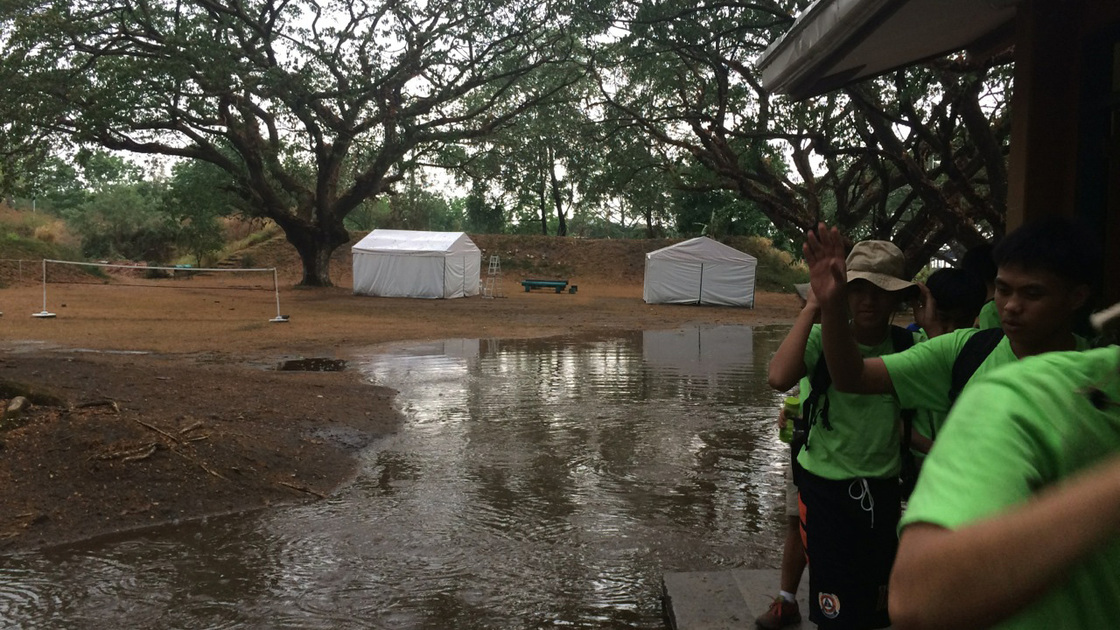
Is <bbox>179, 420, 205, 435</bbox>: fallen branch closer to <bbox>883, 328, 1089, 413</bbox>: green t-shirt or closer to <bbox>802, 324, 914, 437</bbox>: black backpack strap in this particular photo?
<bbox>802, 324, 914, 437</bbox>: black backpack strap

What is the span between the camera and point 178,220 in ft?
149

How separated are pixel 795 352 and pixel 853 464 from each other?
439mm

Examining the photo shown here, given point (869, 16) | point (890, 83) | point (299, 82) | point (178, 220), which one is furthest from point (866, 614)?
point (178, 220)

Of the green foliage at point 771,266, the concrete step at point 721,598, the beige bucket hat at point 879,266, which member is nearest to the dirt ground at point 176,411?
the concrete step at point 721,598

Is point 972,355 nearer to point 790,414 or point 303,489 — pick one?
point 790,414

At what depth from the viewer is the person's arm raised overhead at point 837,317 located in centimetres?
218

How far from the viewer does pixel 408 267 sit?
32.6 meters

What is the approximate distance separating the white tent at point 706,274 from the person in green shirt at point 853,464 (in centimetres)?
2966

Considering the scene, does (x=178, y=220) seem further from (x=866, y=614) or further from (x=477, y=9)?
(x=866, y=614)

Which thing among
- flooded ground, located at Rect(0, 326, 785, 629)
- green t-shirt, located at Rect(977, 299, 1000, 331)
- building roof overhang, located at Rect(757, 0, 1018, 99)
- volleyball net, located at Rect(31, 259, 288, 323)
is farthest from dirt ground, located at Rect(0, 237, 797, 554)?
volleyball net, located at Rect(31, 259, 288, 323)

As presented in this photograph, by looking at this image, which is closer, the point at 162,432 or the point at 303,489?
the point at 303,489

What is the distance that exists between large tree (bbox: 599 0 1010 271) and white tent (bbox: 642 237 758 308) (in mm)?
12180

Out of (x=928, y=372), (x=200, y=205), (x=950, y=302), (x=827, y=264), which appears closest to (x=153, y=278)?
(x=200, y=205)

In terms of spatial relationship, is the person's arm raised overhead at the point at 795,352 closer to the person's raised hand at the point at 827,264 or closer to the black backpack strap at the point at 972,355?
the person's raised hand at the point at 827,264
